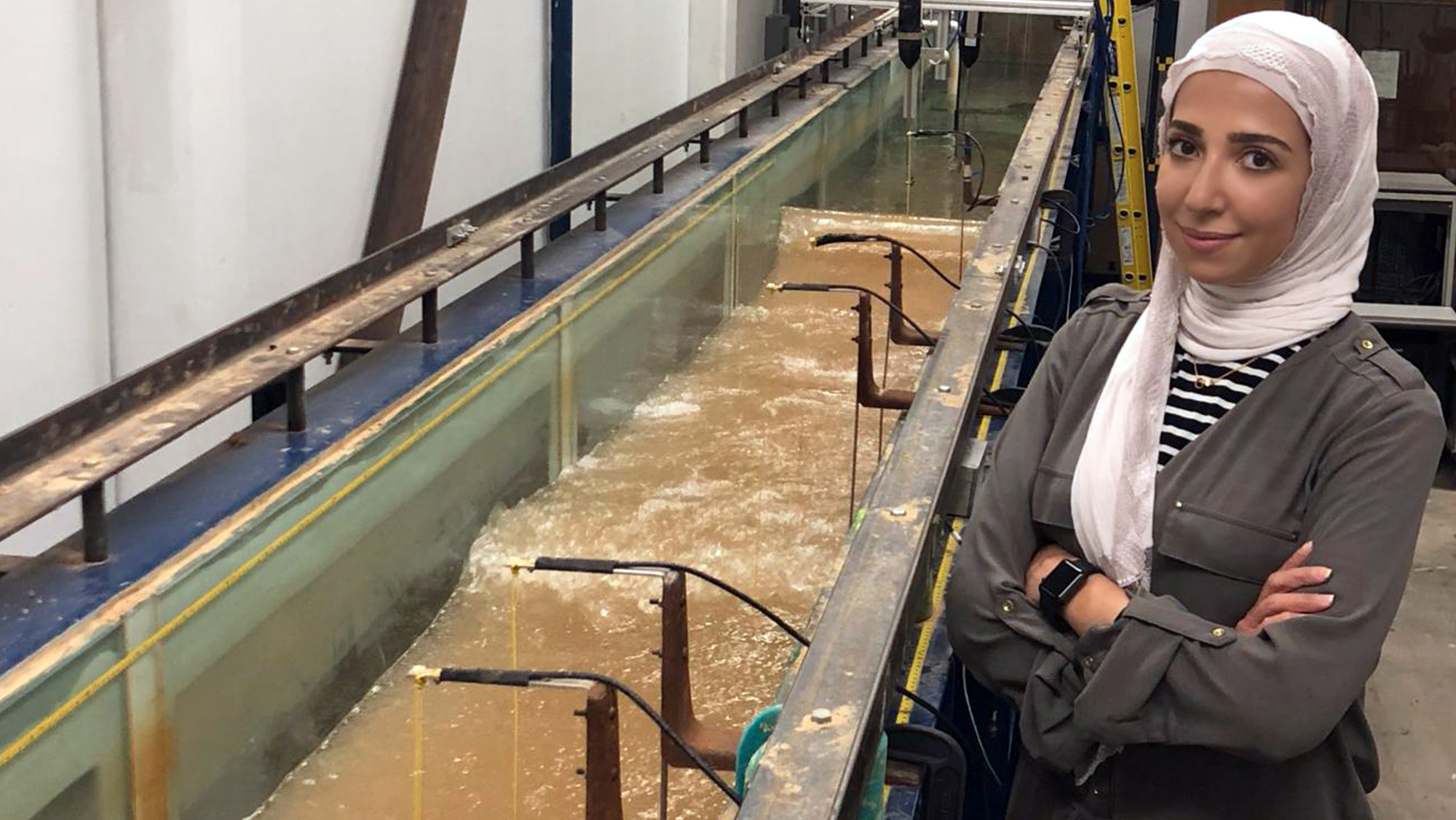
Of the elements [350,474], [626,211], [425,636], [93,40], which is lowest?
[425,636]

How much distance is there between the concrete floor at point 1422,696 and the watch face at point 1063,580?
2937 mm

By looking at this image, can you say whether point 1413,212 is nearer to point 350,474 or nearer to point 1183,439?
point 350,474

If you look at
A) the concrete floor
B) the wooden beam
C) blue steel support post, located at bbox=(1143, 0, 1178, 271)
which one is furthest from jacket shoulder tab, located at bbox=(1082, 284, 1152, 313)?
blue steel support post, located at bbox=(1143, 0, 1178, 271)

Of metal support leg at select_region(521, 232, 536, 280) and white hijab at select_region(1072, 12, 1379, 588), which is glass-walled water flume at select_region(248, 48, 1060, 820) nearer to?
metal support leg at select_region(521, 232, 536, 280)

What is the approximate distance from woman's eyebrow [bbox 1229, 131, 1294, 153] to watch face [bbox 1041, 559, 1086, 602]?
0.34 meters

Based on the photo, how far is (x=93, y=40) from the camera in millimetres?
3318

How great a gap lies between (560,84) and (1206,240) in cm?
529

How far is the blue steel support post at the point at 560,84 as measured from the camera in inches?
241

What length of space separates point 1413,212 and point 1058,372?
17.1 feet

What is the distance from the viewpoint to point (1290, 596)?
3.52 ft

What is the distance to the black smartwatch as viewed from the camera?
1195 millimetres

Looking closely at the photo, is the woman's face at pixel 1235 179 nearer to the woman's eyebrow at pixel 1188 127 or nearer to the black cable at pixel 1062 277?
the woman's eyebrow at pixel 1188 127

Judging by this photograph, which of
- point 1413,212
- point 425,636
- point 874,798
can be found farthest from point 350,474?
point 1413,212

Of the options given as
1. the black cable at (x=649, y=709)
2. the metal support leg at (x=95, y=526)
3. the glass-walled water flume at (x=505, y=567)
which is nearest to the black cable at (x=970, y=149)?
the glass-walled water flume at (x=505, y=567)
